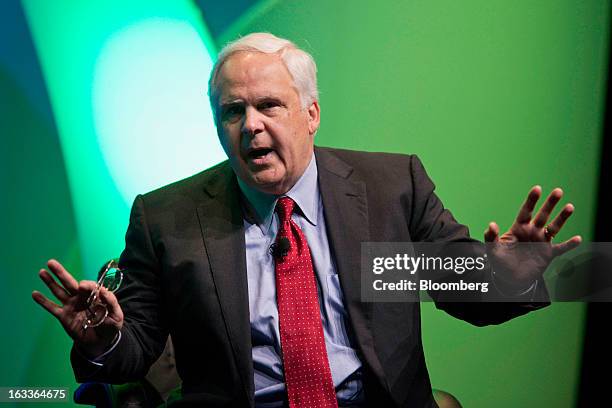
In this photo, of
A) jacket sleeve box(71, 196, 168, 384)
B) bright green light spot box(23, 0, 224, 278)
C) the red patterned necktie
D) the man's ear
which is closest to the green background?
bright green light spot box(23, 0, 224, 278)

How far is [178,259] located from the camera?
1.90 metres

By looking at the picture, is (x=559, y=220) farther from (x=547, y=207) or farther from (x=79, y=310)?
(x=79, y=310)

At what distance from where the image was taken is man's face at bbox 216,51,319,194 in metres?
1.88

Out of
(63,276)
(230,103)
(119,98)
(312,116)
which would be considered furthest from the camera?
(119,98)

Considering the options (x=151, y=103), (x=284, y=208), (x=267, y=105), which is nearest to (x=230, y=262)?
(x=284, y=208)

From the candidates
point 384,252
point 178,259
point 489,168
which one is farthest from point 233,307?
point 489,168

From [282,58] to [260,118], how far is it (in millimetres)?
194

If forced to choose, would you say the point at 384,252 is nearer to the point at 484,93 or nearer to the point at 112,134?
the point at 484,93

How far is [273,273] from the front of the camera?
1901 millimetres

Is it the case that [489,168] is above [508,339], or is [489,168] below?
above

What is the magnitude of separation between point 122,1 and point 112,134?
521 mm

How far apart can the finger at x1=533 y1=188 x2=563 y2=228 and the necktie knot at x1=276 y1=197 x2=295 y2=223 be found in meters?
0.67

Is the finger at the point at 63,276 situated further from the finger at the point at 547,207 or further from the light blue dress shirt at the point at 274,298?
the finger at the point at 547,207

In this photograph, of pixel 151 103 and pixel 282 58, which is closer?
pixel 282 58
